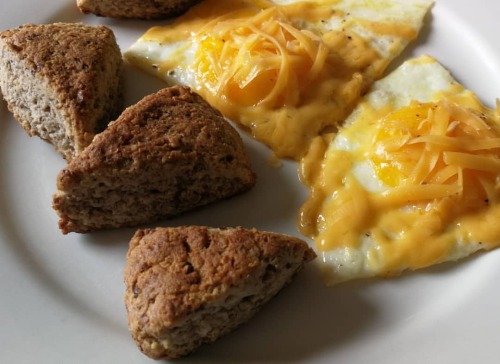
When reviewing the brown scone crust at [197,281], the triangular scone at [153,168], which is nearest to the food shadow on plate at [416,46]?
the triangular scone at [153,168]

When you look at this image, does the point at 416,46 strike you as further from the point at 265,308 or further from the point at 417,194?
the point at 265,308

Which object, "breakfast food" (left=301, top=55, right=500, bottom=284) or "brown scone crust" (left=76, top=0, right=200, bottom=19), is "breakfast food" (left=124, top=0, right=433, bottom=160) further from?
"breakfast food" (left=301, top=55, right=500, bottom=284)

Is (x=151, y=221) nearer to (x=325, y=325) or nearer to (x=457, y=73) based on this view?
(x=325, y=325)

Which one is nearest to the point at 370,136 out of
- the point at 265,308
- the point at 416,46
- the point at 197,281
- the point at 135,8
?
the point at 416,46

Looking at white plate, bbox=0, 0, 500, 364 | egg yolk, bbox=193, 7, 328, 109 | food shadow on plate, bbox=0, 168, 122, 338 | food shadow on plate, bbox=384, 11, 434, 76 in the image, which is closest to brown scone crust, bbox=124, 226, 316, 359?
white plate, bbox=0, 0, 500, 364

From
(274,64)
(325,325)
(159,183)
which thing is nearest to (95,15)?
(274,64)
